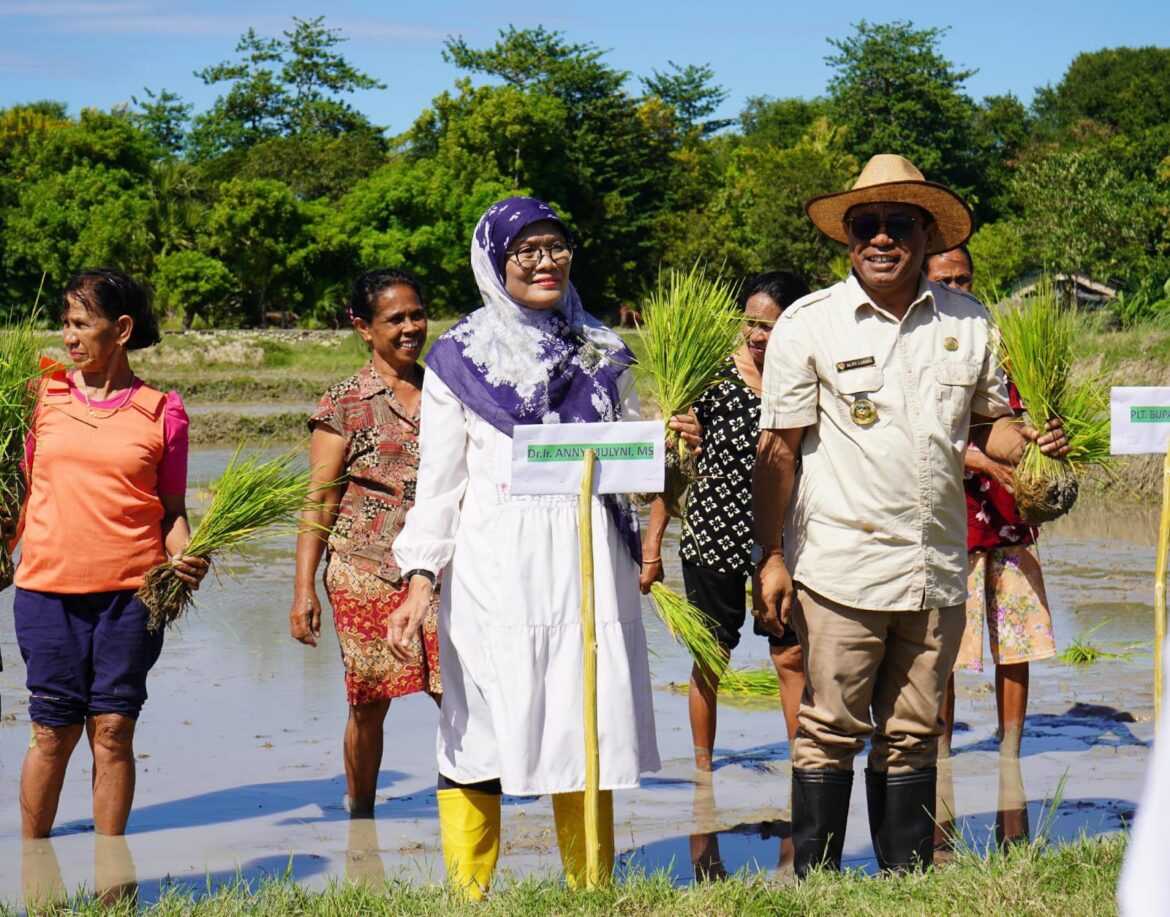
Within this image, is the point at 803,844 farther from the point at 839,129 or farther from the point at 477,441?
the point at 839,129

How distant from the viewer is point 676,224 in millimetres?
51781

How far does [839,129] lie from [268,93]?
104 ft

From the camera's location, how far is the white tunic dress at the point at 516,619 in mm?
3684

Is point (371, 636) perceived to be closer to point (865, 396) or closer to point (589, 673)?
point (589, 673)

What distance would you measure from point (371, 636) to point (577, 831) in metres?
1.25

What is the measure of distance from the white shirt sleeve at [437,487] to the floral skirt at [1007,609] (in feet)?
7.38

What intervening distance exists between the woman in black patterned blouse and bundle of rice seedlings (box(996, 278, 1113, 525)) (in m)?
1.20

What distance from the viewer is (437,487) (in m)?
3.77

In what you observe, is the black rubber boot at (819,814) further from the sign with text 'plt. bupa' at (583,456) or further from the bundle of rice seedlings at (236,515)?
the bundle of rice seedlings at (236,515)

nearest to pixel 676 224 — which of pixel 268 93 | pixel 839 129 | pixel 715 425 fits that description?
pixel 839 129

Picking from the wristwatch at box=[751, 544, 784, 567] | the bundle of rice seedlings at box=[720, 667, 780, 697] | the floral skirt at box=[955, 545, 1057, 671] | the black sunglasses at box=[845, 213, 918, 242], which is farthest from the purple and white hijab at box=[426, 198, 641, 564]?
the bundle of rice seedlings at box=[720, 667, 780, 697]

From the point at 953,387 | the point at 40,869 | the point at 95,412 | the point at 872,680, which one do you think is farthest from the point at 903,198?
the point at 40,869

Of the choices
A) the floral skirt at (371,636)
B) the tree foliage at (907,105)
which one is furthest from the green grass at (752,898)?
the tree foliage at (907,105)

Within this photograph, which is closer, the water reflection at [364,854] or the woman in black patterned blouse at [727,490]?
the water reflection at [364,854]
